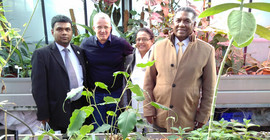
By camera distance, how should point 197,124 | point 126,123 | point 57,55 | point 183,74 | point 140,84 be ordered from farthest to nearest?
point 140,84 → point 57,55 → point 197,124 → point 183,74 → point 126,123

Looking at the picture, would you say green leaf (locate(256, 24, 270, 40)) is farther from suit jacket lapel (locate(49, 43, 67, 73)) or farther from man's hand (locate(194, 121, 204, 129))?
suit jacket lapel (locate(49, 43, 67, 73))

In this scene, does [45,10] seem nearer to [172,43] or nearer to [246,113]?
[172,43]

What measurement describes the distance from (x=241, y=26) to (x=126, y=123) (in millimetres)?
369

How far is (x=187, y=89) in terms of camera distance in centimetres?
125

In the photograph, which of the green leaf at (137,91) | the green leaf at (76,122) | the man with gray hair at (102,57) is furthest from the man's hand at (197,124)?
the green leaf at (76,122)

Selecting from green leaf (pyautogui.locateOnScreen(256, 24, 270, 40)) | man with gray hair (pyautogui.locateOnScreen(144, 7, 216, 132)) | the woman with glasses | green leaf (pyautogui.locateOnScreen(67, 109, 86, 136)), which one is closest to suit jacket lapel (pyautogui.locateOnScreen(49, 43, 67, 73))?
the woman with glasses

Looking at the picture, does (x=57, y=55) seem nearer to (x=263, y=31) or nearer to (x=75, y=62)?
(x=75, y=62)

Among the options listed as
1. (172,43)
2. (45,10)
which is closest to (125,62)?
(172,43)

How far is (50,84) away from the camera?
150cm

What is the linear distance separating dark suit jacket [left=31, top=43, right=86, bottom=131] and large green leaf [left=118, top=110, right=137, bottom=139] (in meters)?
1.03

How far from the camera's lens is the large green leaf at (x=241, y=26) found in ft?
0.94

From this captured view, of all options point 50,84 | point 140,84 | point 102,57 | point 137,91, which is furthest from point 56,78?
point 137,91

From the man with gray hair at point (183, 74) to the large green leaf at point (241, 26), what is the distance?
921 millimetres

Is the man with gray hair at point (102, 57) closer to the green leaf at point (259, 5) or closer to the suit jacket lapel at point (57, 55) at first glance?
the suit jacket lapel at point (57, 55)
